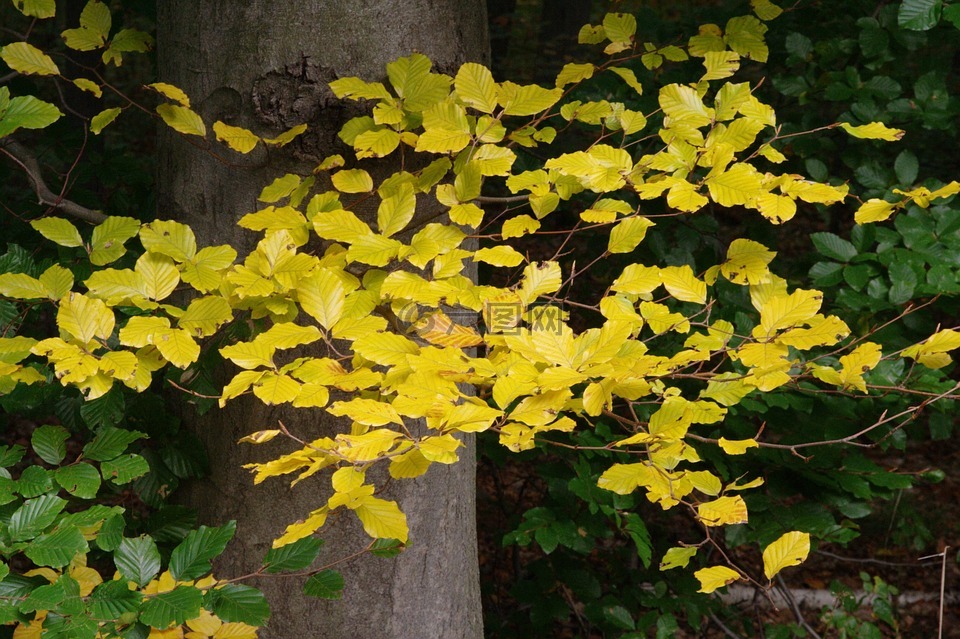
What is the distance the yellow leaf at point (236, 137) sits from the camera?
124 cm

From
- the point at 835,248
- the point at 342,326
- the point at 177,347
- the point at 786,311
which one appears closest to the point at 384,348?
the point at 342,326

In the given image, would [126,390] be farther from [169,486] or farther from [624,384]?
[624,384]

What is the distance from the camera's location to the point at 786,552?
1133 millimetres

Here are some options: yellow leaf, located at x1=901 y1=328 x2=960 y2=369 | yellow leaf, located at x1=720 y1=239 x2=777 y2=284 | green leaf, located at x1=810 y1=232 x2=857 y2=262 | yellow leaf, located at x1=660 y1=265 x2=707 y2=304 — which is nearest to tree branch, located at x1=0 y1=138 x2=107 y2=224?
yellow leaf, located at x1=660 y1=265 x2=707 y2=304

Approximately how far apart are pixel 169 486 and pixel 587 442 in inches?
37.4

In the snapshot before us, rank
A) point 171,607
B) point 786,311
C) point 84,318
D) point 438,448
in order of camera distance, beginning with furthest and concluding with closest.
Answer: point 786,311 < point 84,318 < point 171,607 < point 438,448

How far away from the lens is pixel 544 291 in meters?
1.19

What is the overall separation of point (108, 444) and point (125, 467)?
0.16 ft

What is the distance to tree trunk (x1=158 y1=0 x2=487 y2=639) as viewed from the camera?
129 centimetres

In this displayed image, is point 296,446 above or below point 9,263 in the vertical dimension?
below

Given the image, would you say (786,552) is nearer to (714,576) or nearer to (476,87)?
(714,576)

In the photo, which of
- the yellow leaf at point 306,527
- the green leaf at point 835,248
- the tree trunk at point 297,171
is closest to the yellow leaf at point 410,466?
the yellow leaf at point 306,527

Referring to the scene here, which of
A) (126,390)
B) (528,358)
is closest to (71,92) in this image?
(126,390)

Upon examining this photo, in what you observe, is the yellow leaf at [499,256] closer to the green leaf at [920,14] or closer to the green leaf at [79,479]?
the green leaf at [79,479]
